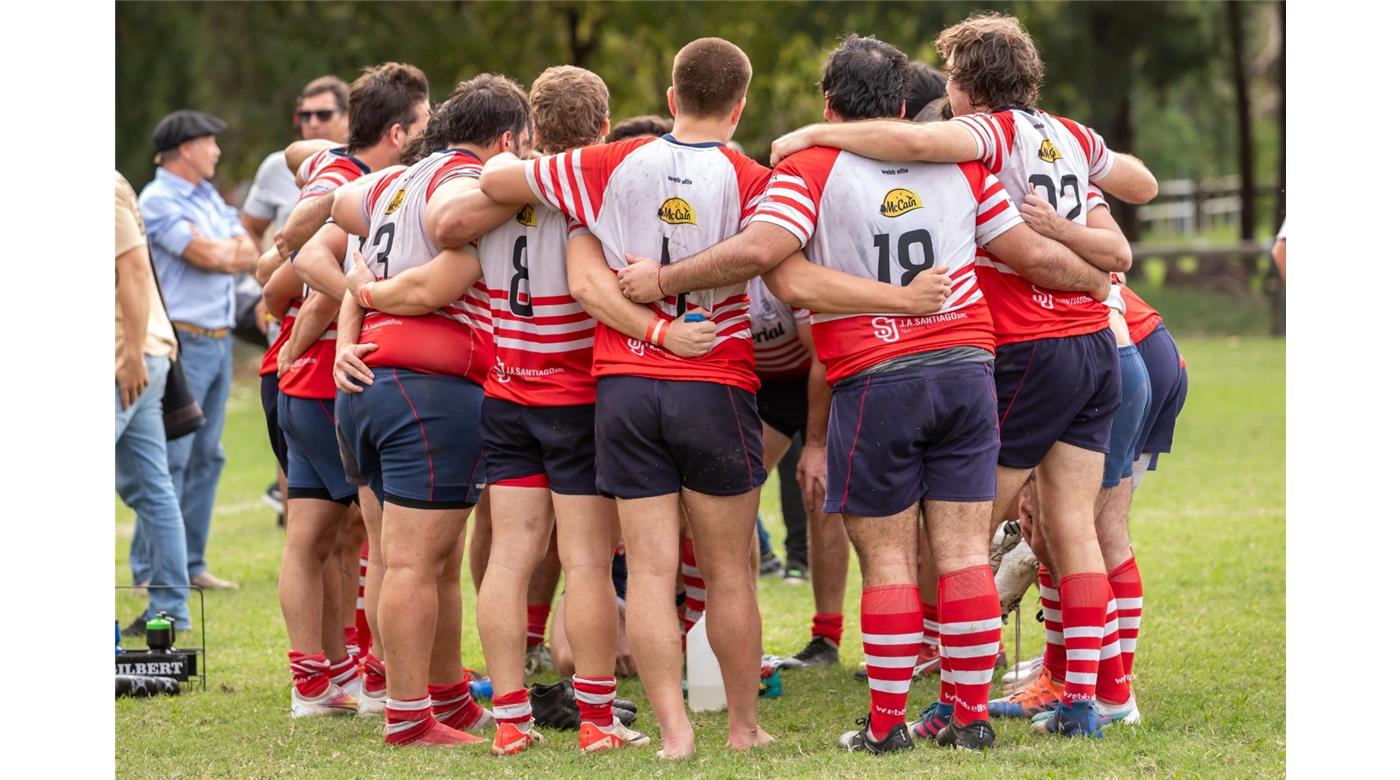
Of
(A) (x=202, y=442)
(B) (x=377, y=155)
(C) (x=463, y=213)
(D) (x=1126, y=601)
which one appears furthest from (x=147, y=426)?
(D) (x=1126, y=601)

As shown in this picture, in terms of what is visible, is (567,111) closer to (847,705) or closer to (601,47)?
(847,705)

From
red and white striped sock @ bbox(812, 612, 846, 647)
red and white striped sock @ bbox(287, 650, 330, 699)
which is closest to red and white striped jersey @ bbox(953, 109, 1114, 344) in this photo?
red and white striped sock @ bbox(812, 612, 846, 647)

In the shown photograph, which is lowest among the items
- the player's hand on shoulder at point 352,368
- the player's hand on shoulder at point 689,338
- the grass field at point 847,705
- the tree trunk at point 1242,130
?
the grass field at point 847,705

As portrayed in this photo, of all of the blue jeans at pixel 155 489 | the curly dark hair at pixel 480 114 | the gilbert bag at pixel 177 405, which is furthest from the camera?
the gilbert bag at pixel 177 405

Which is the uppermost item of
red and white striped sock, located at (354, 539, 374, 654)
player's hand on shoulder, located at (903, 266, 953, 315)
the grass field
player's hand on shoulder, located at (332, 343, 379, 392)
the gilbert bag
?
player's hand on shoulder, located at (903, 266, 953, 315)

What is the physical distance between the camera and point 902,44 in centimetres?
2467

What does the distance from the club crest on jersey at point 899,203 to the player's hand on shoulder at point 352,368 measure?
170 cm

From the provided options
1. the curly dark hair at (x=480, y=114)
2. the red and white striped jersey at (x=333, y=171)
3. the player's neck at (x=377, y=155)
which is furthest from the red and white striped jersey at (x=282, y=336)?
the curly dark hair at (x=480, y=114)

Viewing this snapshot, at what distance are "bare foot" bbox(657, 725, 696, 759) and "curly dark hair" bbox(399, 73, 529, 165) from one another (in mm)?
1976

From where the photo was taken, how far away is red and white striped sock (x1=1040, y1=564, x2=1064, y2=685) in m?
5.31

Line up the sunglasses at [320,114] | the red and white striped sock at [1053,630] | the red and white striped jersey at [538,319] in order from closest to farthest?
the red and white striped jersey at [538,319] < the red and white striped sock at [1053,630] < the sunglasses at [320,114]

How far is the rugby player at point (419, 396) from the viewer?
497 cm

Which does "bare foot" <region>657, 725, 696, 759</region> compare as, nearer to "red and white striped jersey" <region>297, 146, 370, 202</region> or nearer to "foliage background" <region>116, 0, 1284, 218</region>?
"red and white striped jersey" <region>297, 146, 370, 202</region>

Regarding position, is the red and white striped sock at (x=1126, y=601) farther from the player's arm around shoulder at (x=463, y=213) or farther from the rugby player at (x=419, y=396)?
the player's arm around shoulder at (x=463, y=213)
